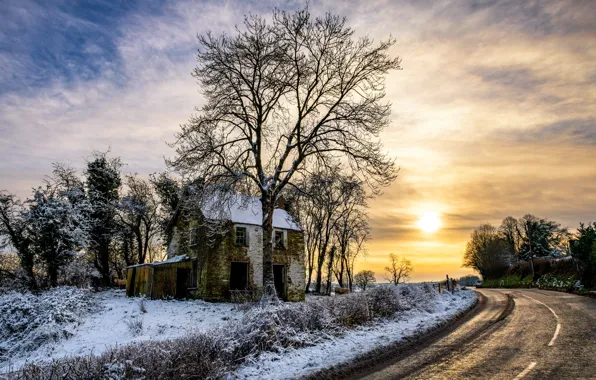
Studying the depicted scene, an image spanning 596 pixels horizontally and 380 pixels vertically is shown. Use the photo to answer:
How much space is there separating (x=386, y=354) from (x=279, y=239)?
21730 mm

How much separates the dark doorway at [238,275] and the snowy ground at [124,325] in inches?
200

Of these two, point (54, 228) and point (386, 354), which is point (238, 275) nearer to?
point (54, 228)

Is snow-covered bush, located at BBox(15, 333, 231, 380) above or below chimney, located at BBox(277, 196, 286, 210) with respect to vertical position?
below

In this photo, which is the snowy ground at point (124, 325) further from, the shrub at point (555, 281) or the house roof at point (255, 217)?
the shrub at point (555, 281)

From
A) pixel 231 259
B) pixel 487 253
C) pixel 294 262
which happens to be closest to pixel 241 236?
pixel 231 259

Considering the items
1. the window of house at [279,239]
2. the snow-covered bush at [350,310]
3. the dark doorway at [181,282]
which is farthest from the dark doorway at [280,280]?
the snow-covered bush at [350,310]

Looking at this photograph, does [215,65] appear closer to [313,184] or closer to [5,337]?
[313,184]

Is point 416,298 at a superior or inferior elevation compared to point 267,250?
inferior

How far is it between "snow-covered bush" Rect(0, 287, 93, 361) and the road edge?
1541 centimetres

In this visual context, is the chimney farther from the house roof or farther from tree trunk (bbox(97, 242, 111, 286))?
tree trunk (bbox(97, 242, 111, 286))

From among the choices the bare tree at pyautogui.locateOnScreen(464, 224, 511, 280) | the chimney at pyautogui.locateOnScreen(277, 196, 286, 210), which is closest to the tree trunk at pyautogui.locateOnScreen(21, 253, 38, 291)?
the chimney at pyautogui.locateOnScreen(277, 196, 286, 210)

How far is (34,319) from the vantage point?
1828cm

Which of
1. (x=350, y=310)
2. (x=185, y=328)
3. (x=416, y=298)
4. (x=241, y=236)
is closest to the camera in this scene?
(x=350, y=310)

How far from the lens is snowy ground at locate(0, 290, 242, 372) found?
1506 cm
